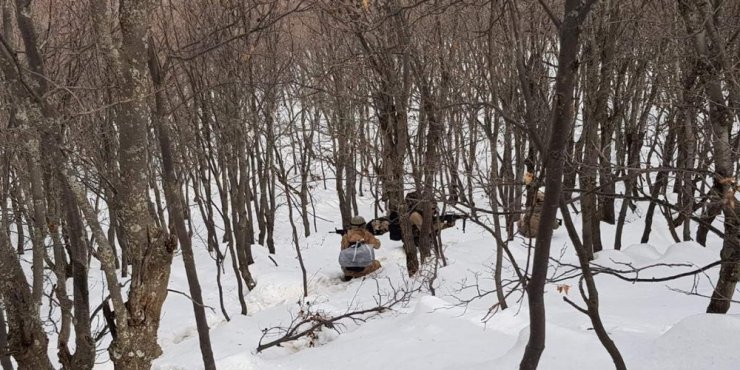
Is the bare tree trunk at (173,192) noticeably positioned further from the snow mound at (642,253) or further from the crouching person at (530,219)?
the snow mound at (642,253)

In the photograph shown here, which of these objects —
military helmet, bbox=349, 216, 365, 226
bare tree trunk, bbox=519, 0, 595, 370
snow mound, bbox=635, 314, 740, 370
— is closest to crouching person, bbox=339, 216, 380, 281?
military helmet, bbox=349, 216, 365, 226

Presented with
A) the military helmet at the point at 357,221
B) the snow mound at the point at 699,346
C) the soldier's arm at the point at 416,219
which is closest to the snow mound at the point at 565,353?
the snow mound at the point at 699,346

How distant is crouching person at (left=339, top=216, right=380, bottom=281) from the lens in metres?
9.71

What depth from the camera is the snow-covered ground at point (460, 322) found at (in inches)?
147

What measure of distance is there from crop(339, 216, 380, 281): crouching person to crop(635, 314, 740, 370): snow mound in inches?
251

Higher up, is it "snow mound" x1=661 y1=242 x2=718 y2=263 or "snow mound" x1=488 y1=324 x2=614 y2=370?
"snow mound" x1=661 y1=242 x2=718 y2=263

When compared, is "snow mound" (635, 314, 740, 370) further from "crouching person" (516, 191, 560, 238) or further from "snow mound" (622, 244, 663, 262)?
"snow mound" (622, 244, 663, 262)

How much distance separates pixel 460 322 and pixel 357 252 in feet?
14.1

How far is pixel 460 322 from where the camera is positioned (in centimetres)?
554

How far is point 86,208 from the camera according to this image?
11.2 ft

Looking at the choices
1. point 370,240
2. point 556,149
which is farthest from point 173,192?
point 370,240

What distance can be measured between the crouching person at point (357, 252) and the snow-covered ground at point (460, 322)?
239mm

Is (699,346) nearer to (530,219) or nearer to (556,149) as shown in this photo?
(530,219)

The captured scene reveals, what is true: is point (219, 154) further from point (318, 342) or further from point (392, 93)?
point (318, 342)
